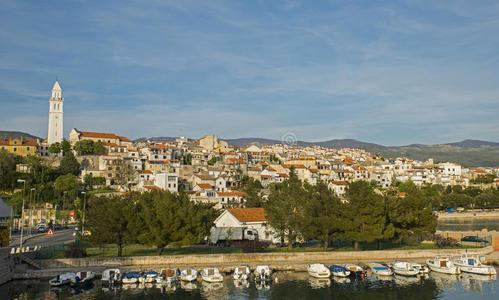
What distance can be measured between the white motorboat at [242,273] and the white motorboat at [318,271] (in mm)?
5027

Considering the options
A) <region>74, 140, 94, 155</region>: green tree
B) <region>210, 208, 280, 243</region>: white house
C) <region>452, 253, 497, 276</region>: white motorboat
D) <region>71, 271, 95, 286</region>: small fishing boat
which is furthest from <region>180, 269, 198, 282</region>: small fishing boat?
<region>74, 140, 94, 155</region>: green tree

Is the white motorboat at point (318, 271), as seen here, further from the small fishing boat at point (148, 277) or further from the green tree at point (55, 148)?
the green tree at point (55, 148)

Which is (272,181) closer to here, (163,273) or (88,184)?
(88,184)

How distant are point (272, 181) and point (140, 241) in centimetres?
6581

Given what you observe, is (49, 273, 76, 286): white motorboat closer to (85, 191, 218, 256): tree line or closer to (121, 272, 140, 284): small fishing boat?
(121, 272, 140, 284): small fishing boat

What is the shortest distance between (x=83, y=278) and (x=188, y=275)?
25.8 feet

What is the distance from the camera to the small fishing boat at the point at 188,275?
34.1m

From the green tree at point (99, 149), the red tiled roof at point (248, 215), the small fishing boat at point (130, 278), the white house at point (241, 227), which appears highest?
the green tree at point (99, 149)

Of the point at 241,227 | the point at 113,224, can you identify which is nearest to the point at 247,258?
the point at 241,227

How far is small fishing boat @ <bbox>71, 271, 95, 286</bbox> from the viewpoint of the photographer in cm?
3277

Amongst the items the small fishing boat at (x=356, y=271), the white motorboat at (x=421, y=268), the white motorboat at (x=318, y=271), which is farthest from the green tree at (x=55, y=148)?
the white motorboat at (x=421, y=268)

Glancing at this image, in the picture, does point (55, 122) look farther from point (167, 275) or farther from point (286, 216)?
point (167, 275)

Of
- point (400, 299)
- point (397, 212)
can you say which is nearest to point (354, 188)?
point (397, 212)

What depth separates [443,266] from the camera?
37.3 m
